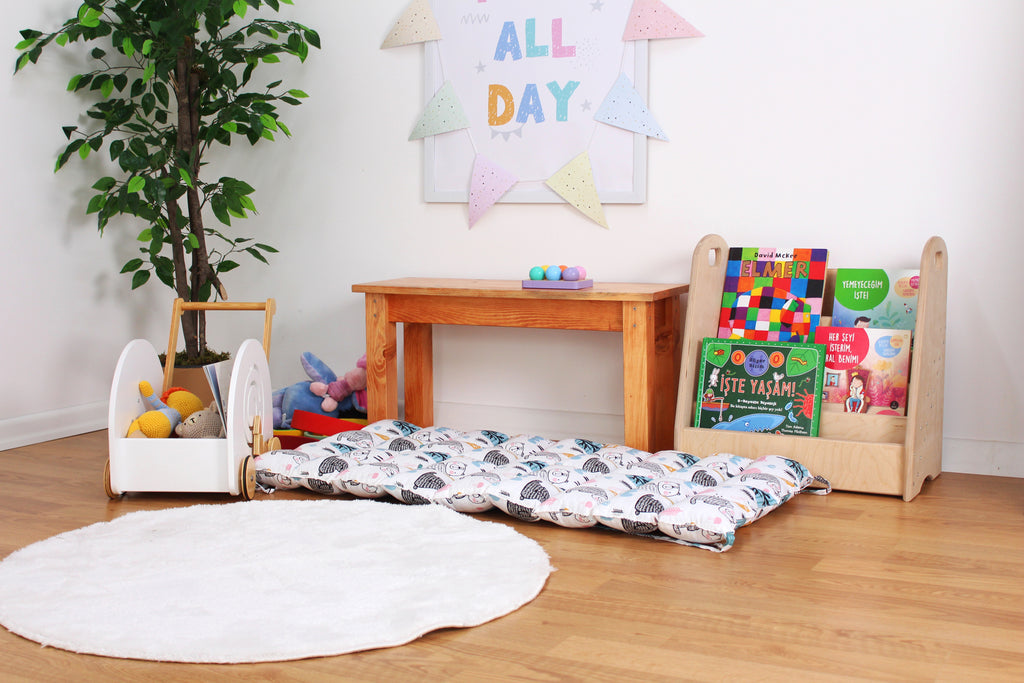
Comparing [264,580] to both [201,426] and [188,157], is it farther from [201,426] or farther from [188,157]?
[188,157]

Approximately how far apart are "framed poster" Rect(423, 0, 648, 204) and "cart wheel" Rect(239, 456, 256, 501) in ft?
4.17

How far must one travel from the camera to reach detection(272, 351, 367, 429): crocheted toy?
10.1 feet

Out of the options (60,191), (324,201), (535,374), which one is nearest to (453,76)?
(324,201)

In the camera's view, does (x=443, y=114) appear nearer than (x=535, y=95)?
No

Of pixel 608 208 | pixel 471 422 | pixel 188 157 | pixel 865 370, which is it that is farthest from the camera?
pixel 471 422

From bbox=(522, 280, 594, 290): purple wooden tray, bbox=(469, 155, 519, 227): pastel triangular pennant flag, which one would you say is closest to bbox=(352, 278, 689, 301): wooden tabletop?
bbox=(522, 280, 594, 290): purple wooden tray

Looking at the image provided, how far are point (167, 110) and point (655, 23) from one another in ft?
5.77

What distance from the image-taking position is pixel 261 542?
197 centimetres

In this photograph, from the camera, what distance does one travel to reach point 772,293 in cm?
268

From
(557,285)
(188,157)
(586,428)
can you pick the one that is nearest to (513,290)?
(557,285)

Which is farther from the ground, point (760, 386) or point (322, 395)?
point (760, 386)

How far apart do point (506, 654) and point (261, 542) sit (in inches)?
28.9

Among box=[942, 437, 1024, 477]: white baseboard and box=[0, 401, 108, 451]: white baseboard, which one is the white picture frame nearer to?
box=[942, 437, 1024, 477]: white baseboard

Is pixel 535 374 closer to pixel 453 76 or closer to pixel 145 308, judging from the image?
pixel 453 76
